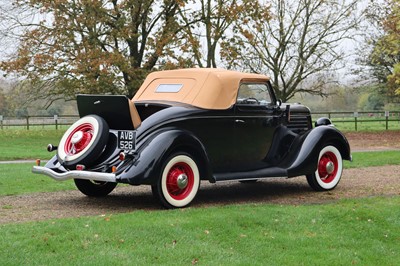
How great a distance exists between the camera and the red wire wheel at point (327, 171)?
10836mm

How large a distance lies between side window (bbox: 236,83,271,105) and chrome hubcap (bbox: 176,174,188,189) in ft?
5.63

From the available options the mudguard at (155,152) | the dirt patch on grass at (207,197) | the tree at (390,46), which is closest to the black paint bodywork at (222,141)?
the mudguard at (155,152)

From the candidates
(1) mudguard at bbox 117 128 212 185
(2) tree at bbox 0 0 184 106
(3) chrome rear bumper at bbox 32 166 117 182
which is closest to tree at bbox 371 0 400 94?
(2) tree at bbox 0 0 184 106

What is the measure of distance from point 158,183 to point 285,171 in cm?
259

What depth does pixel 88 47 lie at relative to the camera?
2652 centimetres

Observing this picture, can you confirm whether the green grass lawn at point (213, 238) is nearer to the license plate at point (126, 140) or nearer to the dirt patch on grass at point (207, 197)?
the dirt patch on grass at point (207, 197)

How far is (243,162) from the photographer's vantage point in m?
9.89

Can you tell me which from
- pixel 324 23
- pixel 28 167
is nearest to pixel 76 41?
pixel 28 167

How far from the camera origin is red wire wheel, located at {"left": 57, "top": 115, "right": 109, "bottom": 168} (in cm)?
874

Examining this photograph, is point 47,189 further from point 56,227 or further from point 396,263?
point 396,263

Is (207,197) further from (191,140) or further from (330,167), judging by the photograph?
(330,167)

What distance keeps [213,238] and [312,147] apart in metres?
4.10

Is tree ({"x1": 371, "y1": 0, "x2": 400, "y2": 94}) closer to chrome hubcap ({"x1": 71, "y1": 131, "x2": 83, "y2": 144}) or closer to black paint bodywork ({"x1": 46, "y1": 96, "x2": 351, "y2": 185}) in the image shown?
black paint bodywork ({"x1": 46, "y1": 96, "x2": 351, "y2": 185})

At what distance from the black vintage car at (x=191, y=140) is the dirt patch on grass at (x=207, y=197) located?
393mm
